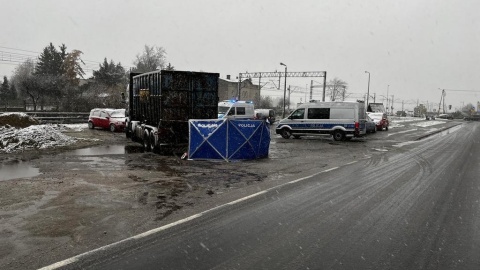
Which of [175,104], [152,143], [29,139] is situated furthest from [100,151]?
[175,104]

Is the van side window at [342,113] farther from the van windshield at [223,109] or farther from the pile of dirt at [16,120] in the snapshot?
the pile of dirt at [16,120]

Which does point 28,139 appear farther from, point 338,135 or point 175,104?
point 338,135

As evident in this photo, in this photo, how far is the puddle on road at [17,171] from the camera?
992cm

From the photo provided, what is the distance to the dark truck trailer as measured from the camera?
1418 centimetres

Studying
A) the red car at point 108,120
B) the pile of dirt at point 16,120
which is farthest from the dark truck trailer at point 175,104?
the red car at point 108,120

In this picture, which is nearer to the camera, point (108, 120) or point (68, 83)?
point (108, 120)

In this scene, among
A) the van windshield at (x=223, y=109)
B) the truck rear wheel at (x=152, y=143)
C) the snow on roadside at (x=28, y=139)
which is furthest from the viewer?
the van windshield at (x=223, y=109)

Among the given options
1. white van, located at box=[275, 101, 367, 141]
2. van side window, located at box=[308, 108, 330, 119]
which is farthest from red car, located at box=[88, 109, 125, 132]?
van side window, located at box=[308, 108, 330, 119]

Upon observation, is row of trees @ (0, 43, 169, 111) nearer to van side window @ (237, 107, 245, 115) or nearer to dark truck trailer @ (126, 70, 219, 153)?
van side window @ (237, 107, 245, 115)

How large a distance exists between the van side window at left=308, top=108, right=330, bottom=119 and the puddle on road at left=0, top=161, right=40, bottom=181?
15.3 m

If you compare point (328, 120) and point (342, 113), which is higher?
point (342, 113)

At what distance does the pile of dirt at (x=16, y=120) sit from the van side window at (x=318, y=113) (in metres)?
15.1

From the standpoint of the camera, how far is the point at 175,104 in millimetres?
14312

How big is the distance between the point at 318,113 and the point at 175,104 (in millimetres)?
10777
